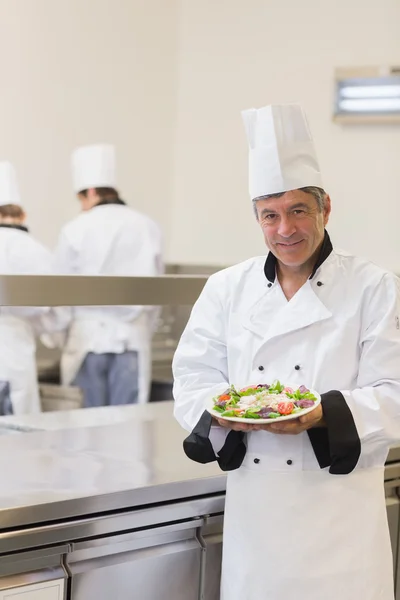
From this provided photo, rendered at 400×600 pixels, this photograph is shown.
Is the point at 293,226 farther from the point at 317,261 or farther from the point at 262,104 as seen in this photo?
the point at 262,104

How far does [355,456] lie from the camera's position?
126 cm

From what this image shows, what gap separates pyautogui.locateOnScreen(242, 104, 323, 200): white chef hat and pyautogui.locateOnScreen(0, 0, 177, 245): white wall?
2.67m

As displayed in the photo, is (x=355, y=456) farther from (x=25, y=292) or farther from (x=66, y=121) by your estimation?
(x=66, y=121)

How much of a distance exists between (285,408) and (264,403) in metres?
0.04

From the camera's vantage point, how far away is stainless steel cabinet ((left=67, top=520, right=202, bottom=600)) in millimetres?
1409

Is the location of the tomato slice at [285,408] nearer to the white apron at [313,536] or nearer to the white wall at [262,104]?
the white apron at [313,536]

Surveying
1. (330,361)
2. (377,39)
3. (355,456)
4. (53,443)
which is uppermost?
(377,39)

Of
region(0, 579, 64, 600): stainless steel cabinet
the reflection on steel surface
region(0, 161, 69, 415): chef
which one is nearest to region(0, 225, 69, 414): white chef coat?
region(0, 161, 69, 415): chef

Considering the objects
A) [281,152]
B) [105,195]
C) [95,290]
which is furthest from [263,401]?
[105,195]

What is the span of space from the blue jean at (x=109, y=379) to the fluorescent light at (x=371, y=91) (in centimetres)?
147

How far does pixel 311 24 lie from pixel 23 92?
1329 mm

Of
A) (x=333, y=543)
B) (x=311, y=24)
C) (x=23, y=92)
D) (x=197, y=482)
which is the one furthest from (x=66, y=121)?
(x=333, y=543)

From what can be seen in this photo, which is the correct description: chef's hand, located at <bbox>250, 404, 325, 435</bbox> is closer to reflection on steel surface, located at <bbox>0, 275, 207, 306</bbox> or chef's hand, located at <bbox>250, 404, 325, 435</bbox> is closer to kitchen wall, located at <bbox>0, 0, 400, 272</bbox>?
reflection on steel surface, located at <bbox>0, 275, 207, 306</bbox>

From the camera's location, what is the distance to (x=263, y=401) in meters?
1.23
